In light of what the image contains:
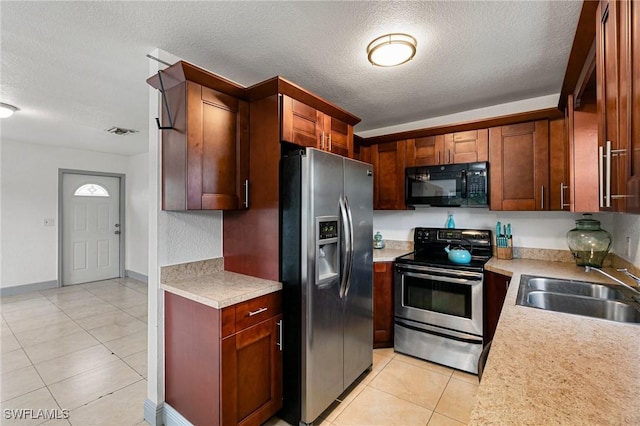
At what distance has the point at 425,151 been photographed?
3123mm

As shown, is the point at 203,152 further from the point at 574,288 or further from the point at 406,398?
the point at 574,288

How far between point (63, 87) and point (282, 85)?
2.19 m

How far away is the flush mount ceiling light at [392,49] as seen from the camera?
6.02 ft

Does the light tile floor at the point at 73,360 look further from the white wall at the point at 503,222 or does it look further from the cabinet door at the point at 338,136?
the white wall at the point at 503,222

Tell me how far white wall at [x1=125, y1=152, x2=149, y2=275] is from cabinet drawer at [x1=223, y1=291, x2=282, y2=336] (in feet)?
14.3

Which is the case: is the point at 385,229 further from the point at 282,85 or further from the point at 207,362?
the point at 207,362

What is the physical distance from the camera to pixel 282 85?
77.1 inches

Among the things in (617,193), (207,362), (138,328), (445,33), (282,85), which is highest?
(445,33)

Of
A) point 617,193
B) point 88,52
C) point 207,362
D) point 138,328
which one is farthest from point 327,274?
point 138,328

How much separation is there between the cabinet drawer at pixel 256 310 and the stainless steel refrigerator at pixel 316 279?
0.07 m

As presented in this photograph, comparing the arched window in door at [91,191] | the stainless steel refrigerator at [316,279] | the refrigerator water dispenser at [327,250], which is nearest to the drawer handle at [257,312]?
the stainless steel refrigerator at [316,279]

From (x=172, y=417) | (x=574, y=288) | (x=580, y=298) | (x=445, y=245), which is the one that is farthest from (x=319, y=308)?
(x=445, y=245)

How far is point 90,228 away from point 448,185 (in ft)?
19.8

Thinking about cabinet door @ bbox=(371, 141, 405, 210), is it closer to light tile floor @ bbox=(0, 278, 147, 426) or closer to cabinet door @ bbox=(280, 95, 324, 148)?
cabinet door @ bbox=(280, 95, 324, 148)
